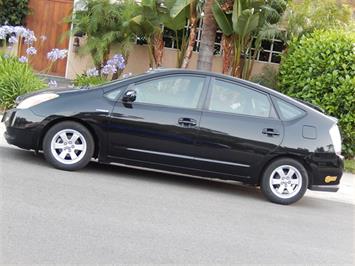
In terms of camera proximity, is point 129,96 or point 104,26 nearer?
point 129,96

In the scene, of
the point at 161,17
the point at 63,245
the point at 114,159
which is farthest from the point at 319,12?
the point at 63,245

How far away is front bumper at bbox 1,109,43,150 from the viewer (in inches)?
311

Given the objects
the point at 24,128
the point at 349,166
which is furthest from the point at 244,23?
the point at 24,128

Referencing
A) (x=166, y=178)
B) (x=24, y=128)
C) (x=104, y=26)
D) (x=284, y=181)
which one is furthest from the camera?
(x=104, y=26)

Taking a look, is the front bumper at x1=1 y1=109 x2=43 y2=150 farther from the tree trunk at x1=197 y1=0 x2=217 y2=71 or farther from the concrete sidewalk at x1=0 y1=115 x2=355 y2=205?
the tree trunk at x1=197 y1=0 x2=217 y2=71

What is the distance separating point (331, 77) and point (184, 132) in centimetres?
495

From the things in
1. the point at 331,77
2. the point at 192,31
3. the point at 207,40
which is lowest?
the point at 331,77

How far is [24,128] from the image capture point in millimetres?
7918

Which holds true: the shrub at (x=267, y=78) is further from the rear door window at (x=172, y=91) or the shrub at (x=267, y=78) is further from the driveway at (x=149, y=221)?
the rear door window at (x=172, y=91)

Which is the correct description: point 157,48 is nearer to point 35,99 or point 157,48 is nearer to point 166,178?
point 166,178

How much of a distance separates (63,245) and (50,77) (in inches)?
457

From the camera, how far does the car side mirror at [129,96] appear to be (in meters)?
8.01

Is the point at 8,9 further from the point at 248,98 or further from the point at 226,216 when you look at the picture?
the point at 226,216

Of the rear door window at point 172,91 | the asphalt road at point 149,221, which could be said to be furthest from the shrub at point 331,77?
the rear door window at point 172,91
